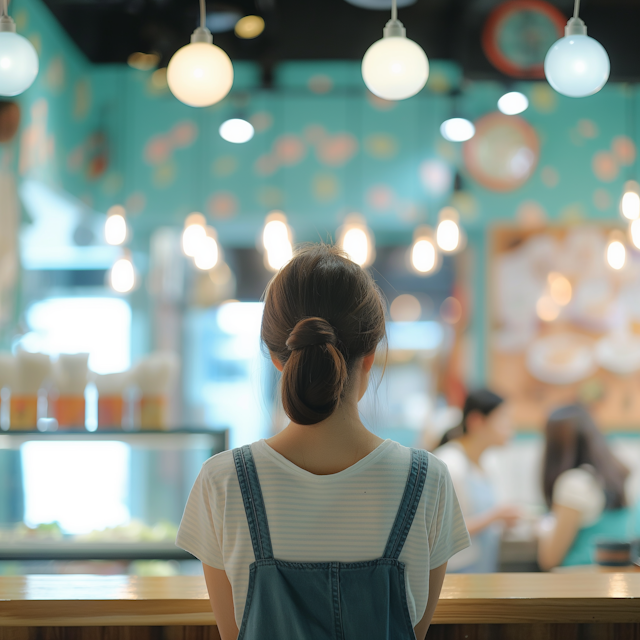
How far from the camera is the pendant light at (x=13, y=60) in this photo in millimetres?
1512

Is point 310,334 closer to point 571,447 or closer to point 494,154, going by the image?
point 571,447

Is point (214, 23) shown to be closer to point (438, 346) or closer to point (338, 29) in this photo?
point (338, 29)

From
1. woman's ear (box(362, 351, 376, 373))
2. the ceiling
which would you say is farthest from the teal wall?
woman's ear (box(362, 351, 376, 373))

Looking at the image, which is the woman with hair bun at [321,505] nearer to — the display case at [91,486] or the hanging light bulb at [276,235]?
the display case at [91,486]

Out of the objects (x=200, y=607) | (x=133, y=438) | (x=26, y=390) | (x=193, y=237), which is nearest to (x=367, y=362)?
(x=200, y=607)

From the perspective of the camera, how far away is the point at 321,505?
0.96 meters

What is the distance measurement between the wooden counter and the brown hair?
0.59 metres

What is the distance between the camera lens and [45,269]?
14.5 ft

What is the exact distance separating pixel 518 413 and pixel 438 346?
0.68 m

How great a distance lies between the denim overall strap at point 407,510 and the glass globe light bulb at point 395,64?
3.14 feet

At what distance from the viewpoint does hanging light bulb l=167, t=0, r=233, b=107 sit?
158 cm

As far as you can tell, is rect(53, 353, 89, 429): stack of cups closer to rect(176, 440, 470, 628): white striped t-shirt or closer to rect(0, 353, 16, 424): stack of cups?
rect(0, 353, 16, 424): stack of cups

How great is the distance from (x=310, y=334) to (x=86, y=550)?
4.85 feet

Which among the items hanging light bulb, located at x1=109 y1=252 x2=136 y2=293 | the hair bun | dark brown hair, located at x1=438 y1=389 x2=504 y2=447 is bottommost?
dark brown hair, located at x1=438 y1=389 x2=504 y2=447
